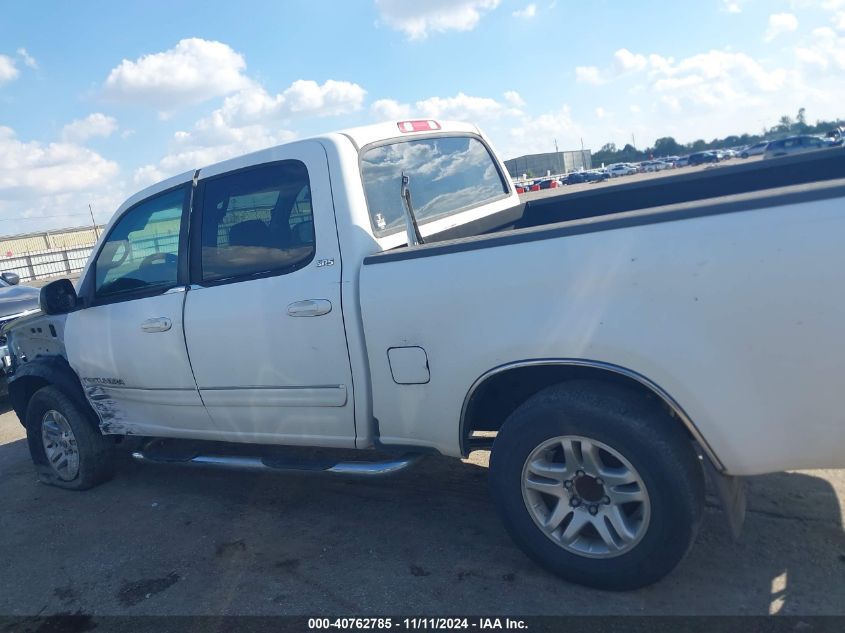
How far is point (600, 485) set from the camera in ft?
9.63

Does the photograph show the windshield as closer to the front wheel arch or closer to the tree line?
the front wheel arch

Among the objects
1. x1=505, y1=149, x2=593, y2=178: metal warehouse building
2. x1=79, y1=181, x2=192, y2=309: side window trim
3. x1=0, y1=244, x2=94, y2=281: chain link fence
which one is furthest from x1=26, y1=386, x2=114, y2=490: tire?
x1=505, y1=149, x2=593, y2=178: metal warehouse building

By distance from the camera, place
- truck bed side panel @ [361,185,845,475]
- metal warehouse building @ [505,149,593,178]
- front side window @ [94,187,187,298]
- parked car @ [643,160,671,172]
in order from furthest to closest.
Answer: metal warehouse building @ [505,149,593,178], parked car @ [643,160,671,172], front side window @ [94,187,187,298], truck bed side panel @ [361,185,845,475]

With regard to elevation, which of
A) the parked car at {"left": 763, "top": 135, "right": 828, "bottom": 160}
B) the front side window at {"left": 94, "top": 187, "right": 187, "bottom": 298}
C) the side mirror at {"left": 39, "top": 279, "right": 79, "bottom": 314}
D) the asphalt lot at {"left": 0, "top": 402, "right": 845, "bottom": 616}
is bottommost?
the asphalt lot at {"left": 0, "top": 402, "right": 845, "bottom": 616}

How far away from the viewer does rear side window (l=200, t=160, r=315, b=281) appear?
370cm

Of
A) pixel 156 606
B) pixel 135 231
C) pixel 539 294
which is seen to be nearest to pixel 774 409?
pixel 539 294

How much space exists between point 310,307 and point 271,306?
28cm

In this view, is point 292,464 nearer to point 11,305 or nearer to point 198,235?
point 198,235

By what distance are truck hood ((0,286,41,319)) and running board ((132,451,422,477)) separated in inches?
186

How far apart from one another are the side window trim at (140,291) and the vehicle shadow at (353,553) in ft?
4.52

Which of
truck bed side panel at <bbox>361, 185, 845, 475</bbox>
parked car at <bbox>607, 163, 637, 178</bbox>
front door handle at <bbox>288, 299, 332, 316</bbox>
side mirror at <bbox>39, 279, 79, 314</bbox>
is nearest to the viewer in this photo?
truck bed side panel at <bbox>361, 185, 845, 475</bbox>

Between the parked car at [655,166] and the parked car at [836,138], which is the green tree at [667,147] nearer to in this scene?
the parked car at [655,166]

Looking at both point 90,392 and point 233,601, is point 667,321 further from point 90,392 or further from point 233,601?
point 90,392

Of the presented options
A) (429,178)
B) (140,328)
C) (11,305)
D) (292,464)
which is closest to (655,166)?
(11,305)
